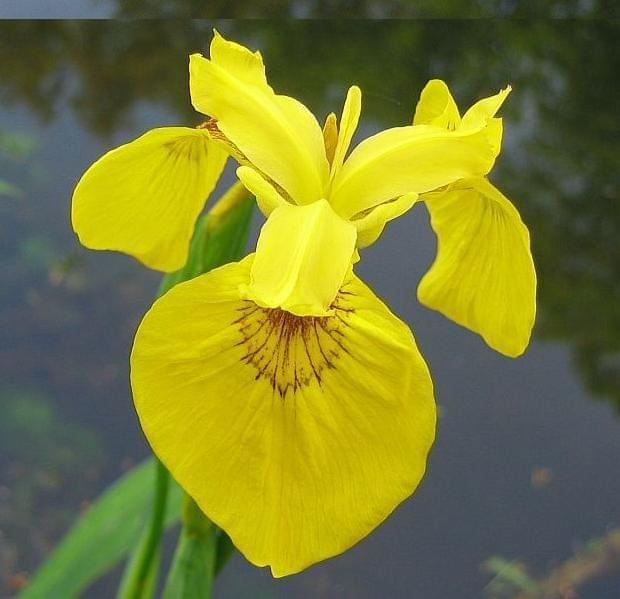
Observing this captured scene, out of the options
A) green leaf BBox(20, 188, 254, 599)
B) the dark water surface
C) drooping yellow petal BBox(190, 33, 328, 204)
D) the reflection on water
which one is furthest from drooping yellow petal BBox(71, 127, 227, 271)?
the reflection on water

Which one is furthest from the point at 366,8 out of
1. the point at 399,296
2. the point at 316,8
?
the point at 399,296

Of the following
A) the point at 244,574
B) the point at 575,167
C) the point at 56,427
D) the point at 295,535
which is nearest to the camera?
the point at 295,535

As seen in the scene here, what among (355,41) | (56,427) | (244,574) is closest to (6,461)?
(56,427)

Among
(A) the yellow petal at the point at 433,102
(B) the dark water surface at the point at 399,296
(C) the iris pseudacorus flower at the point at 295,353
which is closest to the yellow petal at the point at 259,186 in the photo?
(C) the iris pseudacorus flower at the point at 295,353

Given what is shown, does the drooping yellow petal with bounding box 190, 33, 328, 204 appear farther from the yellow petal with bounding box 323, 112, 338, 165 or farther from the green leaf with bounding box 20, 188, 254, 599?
the green leaf with bounding box 20, 188, 254, 599

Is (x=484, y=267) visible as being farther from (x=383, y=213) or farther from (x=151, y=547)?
(x=151, y=547)

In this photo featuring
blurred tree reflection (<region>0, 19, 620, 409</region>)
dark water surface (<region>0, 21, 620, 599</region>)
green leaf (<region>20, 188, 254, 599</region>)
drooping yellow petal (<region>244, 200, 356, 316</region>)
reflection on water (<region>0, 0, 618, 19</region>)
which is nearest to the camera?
drooping yellow petal (<region>244, 200, 356, 316</region>)

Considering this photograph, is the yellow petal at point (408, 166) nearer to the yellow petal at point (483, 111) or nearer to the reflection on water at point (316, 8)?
the yellow petal at point (483, 111)

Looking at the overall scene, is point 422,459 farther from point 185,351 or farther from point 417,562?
point 417,562
